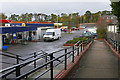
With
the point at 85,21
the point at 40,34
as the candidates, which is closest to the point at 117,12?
the point at 40,34

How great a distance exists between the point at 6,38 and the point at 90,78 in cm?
3430

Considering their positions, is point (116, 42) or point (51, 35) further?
point (51, 35)

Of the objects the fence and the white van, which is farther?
the white van

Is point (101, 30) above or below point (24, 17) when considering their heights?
below

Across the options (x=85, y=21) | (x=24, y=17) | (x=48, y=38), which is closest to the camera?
(x=48, y=38)

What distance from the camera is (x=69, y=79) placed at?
7.27 m

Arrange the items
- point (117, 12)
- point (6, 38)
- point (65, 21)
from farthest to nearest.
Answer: point (65, 21) → point (6, 38) → point (117, 12)

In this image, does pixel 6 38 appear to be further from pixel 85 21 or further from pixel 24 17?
pixel 85 21

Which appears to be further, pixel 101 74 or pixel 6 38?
pixel 6 38

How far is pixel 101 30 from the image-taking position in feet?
141

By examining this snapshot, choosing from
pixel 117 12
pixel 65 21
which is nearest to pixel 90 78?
pixel 117 12

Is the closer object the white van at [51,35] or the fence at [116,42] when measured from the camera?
the fence at [116,42]

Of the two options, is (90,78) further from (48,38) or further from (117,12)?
(48,38)

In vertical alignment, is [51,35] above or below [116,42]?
below
